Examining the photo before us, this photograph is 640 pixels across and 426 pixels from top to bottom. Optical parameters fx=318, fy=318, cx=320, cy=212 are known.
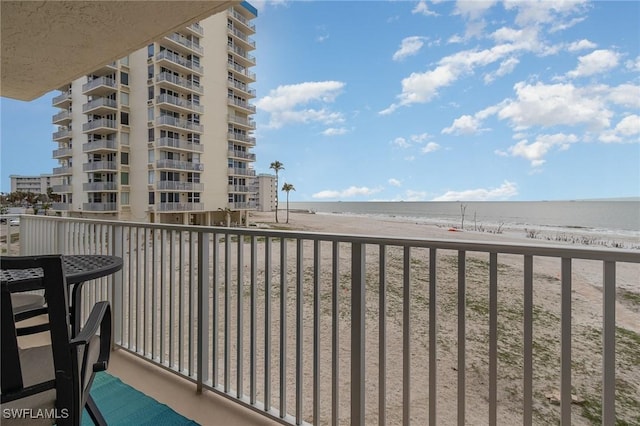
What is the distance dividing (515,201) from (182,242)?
4264cm

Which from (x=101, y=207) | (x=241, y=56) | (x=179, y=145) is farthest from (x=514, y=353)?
(x=241, y=56)

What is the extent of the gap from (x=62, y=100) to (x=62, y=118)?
1.08 m

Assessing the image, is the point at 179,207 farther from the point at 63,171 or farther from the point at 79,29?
the point at 79,29

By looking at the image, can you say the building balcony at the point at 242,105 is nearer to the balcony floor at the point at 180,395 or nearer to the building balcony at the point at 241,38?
the building balcony at the point at 241,38

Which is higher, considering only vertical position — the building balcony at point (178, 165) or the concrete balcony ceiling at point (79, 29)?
the building balcony at point (178, 165)

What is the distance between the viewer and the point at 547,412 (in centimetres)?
215

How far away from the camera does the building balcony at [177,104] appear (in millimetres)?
17906

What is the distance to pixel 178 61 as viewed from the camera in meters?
18.5

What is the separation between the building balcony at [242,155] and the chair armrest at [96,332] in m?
21.8

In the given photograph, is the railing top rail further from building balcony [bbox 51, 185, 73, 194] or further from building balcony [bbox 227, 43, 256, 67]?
building balcony [bbox 227, 43, 256, 67]

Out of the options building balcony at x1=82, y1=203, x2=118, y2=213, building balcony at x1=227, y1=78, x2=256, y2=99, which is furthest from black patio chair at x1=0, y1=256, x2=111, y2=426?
building balcony at x1=227, y1=78, x2=256, y2=99

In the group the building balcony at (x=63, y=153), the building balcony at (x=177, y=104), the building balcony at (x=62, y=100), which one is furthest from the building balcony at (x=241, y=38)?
the building balcony at (x=63, y=153)

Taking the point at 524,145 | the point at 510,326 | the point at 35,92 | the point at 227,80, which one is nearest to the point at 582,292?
the point at 510,326

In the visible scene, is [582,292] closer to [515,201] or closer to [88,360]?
[88,360]
